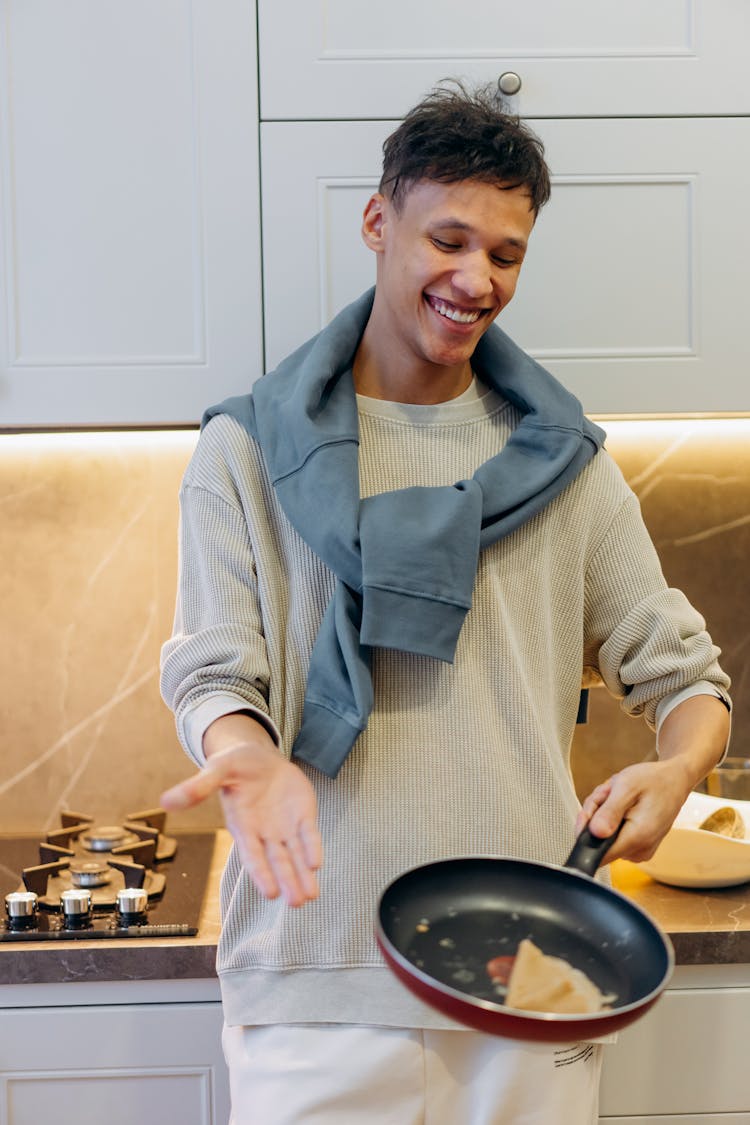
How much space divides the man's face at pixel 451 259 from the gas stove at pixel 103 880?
32.3 inches

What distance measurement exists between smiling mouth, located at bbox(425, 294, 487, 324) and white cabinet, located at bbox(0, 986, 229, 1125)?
0.92m

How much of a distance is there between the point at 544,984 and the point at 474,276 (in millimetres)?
693

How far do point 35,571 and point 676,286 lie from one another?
114 cm

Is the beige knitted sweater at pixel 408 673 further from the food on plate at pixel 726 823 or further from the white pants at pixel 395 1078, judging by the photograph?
the food on plate at pixel 726 823

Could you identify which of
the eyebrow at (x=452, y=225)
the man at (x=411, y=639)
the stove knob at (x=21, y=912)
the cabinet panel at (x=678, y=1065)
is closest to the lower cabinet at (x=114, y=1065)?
the stove knob at (x=21, y=912)

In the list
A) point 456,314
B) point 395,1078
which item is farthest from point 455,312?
point 395,1078

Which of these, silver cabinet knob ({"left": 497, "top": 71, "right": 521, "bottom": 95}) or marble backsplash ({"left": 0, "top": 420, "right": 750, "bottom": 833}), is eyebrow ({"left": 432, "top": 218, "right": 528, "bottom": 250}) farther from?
A: marble backsplash ({"left": 0, "top": 420, "right": 750, "bottom": 833})

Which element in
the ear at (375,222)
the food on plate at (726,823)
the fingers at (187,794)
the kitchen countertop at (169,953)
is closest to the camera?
the fingers at (187,794)

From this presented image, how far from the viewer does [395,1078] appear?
1162 millimetres

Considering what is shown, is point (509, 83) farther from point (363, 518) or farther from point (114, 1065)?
point (114, 1065)

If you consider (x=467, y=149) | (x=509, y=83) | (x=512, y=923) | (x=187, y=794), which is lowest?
(x=512, y=923)

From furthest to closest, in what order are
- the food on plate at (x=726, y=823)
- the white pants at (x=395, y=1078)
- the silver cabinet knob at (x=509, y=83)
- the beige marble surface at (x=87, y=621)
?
the beige marble surface at (x=87, y=621) → the food on plate at (x=726, y=823) → the silver cabinet knob at (x=509, y=83) → the white pants at (x=395, y=1078)

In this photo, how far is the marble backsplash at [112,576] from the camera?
6.46ft

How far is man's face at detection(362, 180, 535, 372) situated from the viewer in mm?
1214
